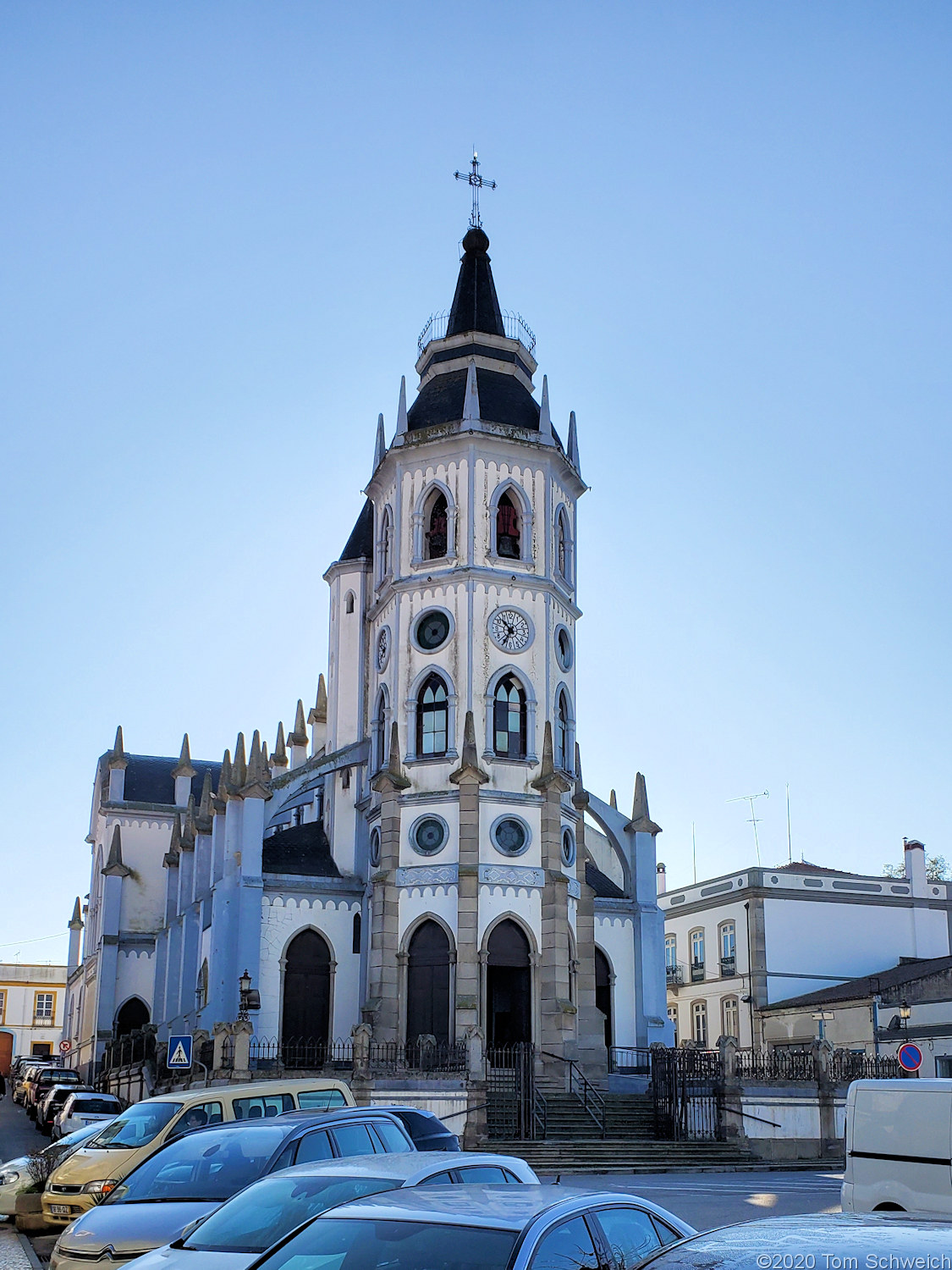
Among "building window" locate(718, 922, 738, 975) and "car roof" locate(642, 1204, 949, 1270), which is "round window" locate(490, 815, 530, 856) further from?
"car roof" locate(642, 1204, 949, 1270)

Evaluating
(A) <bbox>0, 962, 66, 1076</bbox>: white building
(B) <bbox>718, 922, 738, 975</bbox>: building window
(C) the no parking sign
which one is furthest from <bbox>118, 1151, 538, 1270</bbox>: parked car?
(A) <bbox>0, 962, 66, 1076</bbox>: white building

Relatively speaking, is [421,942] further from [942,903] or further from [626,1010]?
[942,903]

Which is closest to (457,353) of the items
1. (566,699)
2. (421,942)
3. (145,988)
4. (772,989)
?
(566,699)

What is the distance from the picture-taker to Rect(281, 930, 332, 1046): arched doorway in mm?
38719

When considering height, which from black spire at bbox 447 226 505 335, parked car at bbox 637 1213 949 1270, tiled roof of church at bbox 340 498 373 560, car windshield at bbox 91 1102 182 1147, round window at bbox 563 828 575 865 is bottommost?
car windshield at bbox 91 1102 182 1147

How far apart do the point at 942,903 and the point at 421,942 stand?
1093 inches

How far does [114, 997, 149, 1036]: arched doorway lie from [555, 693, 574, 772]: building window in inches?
1006

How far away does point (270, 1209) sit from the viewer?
9.05 meters

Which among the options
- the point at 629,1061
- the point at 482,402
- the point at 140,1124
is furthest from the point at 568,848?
the point at 140,1124

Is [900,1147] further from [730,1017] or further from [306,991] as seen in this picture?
[730,1017]

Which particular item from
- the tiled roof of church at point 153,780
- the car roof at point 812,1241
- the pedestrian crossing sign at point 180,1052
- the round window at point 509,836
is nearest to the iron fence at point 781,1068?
the round window at point 509,836

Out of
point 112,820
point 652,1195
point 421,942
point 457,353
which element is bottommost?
point 652,1195

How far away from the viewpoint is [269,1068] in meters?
31.6

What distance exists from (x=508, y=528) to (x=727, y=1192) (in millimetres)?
21611
